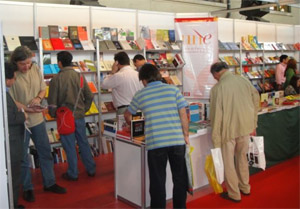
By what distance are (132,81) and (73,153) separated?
1261 mm

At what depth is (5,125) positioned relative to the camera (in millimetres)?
1926

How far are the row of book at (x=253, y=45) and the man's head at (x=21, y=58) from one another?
5801 millimetres

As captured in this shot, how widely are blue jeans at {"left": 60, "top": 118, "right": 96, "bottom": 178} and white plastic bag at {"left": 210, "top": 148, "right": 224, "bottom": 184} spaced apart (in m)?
1.88

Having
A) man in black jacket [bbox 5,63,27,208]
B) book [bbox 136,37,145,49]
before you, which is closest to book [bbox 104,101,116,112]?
book [bbox 136,37,145,49]

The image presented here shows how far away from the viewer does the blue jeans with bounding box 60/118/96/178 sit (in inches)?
182

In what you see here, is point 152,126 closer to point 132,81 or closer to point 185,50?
point 132,81

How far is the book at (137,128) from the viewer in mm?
3764

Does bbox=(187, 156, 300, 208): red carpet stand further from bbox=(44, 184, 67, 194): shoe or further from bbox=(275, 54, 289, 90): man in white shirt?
bbox=(275, 54, 289, 90): man in white shirt

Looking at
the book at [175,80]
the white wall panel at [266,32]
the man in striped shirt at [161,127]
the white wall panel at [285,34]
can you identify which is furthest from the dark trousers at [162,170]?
the white wall panel at [285,34]

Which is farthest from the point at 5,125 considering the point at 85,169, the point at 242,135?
the point at 85,169

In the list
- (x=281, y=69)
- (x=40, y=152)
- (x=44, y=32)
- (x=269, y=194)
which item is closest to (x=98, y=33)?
(x=44, y=32)

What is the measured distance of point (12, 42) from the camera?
212 inches

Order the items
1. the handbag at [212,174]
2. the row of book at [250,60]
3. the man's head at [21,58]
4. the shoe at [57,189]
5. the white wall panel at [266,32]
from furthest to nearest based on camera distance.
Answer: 1. the white wall panel at [266,32]
2. the row of book at [250,60]
3. the shoe at [57,189]
4. the handbag at [212,174]
5. the man's head at [21,58]

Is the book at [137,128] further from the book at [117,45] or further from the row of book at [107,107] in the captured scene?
the book at [117,45]
